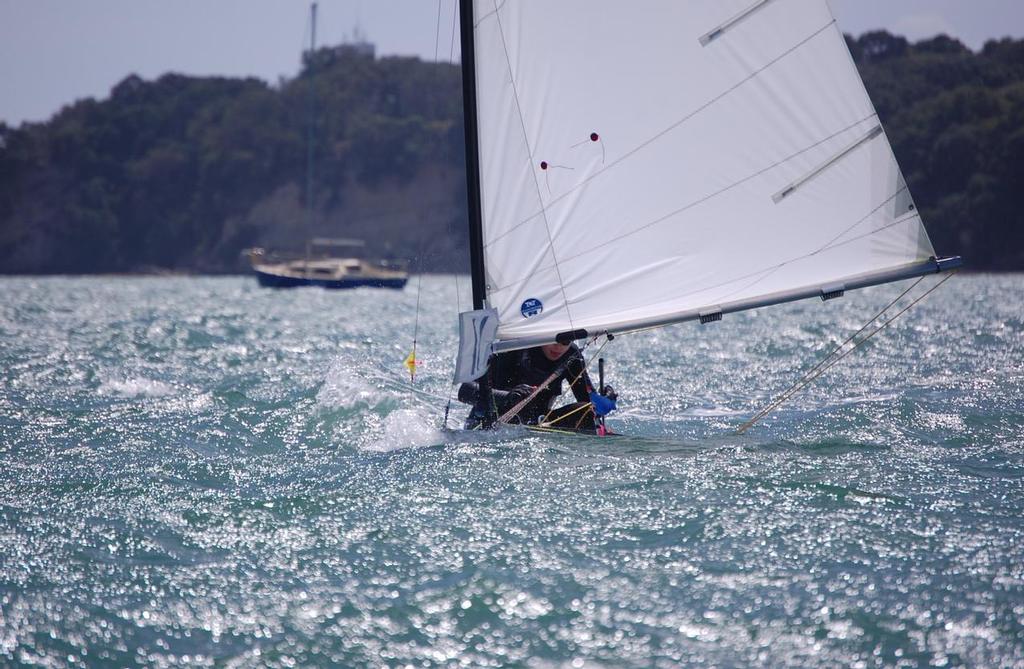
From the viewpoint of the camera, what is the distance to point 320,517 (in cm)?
582

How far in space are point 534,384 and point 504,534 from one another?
2774 millimetres

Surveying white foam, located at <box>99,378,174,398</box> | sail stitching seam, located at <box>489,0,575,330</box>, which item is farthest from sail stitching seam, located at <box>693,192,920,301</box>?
white foam, located at <box>99,378,174,398</box>

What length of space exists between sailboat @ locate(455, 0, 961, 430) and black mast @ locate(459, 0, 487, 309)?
11 mm

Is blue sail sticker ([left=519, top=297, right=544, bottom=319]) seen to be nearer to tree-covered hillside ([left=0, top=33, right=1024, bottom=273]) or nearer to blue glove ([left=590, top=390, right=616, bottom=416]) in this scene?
blue glove ([left=590, top=390, right=616, bottom=416])

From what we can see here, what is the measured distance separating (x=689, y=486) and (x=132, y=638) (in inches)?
129

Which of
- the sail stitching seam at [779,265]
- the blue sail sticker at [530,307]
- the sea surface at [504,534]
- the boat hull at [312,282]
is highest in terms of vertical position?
the boat hull at [312,282]

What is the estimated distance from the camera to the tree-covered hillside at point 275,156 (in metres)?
73.4

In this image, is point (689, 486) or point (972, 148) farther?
point (972, 148)

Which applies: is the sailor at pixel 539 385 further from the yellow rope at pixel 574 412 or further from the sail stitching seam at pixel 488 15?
the sail stitching seam at pixel 488 15

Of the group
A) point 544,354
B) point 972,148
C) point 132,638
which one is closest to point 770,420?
point 544,354

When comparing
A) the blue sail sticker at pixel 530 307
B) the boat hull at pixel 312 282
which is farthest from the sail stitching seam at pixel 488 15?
the boat hull at pixel 312 282

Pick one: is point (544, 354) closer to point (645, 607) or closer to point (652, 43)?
point (652, 43)

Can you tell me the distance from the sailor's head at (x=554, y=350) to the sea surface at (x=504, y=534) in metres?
0.68

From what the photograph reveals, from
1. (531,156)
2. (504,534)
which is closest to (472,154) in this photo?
(531,156)
